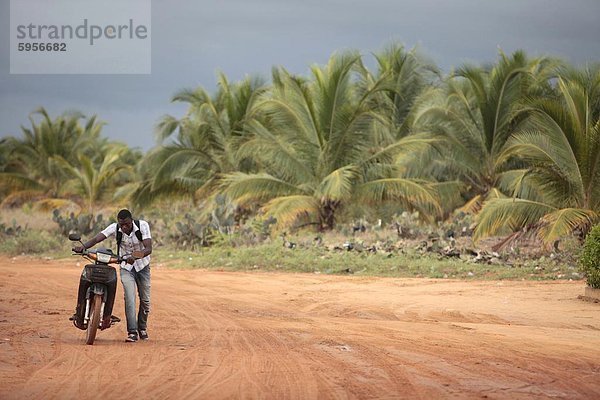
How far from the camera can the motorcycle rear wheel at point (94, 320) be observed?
33.0 ft

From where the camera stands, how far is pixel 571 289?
16234mm

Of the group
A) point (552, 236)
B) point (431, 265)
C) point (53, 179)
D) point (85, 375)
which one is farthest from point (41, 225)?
point (85, 375)

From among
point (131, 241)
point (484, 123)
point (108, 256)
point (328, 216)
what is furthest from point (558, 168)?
point (108, 256)

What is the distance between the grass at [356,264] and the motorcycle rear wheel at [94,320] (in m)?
10.1

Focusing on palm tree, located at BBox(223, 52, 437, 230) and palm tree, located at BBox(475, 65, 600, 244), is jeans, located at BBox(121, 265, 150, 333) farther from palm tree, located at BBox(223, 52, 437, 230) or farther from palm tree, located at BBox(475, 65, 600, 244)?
palm tree, located at BBox(223, 52, 437, 230)

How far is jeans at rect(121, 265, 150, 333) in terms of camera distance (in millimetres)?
10500

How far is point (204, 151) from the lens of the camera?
30.7 meters

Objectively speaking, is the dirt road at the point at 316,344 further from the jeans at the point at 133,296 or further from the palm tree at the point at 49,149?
the palm tree at the point at 49,149

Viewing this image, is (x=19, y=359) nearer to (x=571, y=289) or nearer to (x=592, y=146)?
(x=571, y=289)

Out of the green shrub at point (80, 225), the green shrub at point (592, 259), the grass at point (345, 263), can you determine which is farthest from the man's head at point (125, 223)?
the green shrub at point (80, 225)

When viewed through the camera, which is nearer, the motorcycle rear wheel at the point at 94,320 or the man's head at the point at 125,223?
the motorcycle rear wheel at the point at 94,320

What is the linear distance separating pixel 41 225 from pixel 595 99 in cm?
2047

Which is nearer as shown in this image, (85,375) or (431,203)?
(85,375)

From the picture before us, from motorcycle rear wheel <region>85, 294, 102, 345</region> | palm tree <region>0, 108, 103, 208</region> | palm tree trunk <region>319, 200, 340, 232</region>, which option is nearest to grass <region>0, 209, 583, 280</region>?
palm tree trunk <region>319, 200, 340, 232</region>
